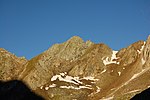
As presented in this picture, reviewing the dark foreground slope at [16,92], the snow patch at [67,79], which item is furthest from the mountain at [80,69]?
the dark foreground slope at [16,92]

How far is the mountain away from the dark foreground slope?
359 cm

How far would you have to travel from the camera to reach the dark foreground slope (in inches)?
5797

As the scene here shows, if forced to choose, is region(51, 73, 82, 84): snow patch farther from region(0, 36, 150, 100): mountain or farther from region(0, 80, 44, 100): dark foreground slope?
region(0, 80, 44, 100): dark foreground slope

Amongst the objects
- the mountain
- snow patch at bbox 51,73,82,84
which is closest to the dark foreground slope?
A: the mountain

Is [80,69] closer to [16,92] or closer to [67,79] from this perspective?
[67,79]

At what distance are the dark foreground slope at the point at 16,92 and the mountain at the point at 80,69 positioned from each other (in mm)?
3595

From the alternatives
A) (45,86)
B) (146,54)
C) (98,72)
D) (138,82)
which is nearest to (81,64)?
(98,72)

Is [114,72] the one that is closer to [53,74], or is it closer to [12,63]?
[53,74]

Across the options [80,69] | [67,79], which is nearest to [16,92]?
[67,79]

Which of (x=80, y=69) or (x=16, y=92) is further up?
(x=80, y=69)

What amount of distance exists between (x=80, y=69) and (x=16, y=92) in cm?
3895

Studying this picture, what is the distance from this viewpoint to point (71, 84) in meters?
155

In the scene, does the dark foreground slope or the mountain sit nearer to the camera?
the mountain

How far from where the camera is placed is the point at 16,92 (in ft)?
503
